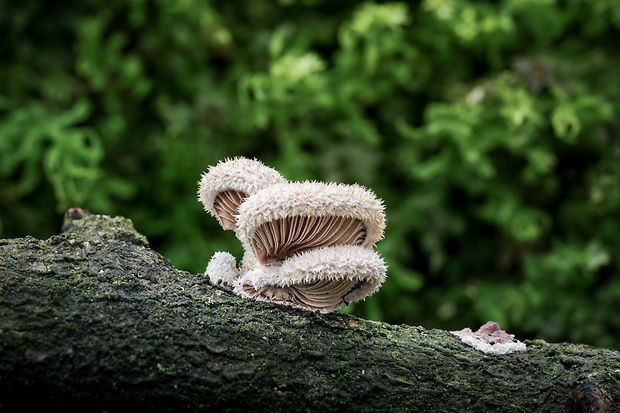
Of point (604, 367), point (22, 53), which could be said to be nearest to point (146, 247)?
point (604, 367)

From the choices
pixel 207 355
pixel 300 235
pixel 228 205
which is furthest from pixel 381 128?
pixel 207 355

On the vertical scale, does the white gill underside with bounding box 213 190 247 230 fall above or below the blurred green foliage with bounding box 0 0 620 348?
below

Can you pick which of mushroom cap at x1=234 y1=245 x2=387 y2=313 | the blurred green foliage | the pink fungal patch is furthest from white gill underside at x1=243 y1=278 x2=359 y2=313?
the blurred green foliage

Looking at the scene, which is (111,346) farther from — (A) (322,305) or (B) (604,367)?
(B) (604,367)

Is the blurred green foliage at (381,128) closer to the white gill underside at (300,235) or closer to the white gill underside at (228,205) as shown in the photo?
the white gill underside at (228,205)

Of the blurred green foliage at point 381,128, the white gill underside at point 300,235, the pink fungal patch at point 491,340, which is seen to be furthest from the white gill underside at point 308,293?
the blurred green foliage at point 381,128

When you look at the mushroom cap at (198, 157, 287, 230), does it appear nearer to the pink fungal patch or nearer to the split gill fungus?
the split gill fungus

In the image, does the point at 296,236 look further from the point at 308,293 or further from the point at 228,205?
the point at 228,205
